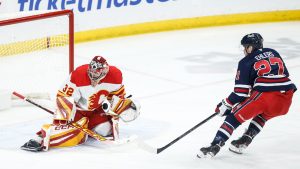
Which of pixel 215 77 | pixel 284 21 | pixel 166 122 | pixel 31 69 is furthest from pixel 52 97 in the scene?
pixel 284 21

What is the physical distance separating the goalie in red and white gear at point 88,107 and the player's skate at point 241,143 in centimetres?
63

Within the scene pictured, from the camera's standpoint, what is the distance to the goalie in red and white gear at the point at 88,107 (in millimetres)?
4078

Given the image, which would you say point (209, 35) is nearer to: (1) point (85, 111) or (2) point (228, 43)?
(2) point (228, 43)

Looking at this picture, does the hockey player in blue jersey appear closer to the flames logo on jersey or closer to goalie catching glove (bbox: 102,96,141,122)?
goalie catching glove (bbox: 102,96,141,122)

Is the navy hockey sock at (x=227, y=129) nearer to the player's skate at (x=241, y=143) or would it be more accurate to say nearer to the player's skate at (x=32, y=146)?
the player's skate at (x=241, y=143)

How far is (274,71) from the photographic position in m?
3.84

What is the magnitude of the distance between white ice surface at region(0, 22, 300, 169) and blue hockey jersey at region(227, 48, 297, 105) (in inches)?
17.1

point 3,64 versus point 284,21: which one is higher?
point 284,21

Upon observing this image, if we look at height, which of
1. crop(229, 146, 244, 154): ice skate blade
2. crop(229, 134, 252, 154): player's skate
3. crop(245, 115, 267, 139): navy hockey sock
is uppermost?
crop(245, 115, 267, 139): navy hockey sock

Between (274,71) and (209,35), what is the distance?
407cm

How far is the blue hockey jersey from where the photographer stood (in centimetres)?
380

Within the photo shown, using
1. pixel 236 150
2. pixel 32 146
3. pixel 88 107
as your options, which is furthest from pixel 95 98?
→ pixel 236 150

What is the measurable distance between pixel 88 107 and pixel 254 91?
1040 mm

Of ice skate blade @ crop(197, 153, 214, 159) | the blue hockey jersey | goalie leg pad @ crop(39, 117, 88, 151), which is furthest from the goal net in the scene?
the blue hockey jersey
